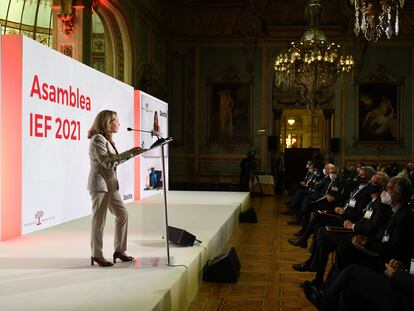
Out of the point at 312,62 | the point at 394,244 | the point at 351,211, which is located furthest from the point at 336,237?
the point at 312,62

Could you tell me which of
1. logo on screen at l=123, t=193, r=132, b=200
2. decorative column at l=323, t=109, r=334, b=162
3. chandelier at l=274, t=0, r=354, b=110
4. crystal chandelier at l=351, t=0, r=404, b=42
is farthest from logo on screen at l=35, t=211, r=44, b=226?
decorative column at l=323, t=109, r=334, b=162

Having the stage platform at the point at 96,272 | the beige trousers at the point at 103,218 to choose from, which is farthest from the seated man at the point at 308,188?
the beige trousers at the point at 103,218

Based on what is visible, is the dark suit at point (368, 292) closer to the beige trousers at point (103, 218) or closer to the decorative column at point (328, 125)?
the beige trousers at point (103, 218)

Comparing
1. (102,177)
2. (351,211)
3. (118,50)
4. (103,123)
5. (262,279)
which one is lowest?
(262,279)

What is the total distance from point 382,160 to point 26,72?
14.4 m

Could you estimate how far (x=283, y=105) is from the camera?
64.8ft

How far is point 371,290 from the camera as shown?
11.7 ft

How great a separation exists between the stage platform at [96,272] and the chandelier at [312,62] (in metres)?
6.28

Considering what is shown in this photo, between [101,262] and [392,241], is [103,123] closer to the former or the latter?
[101,262]

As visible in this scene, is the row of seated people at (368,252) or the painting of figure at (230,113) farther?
the painting of figure at (230,113)

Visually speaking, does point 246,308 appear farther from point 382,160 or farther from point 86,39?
point 382,160

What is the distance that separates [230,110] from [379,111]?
4.95 m

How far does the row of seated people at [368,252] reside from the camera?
11.5 feet

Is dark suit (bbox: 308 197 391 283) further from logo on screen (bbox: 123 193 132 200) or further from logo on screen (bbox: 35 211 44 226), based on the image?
logo on screen (bbox: 123 193 132 200)
